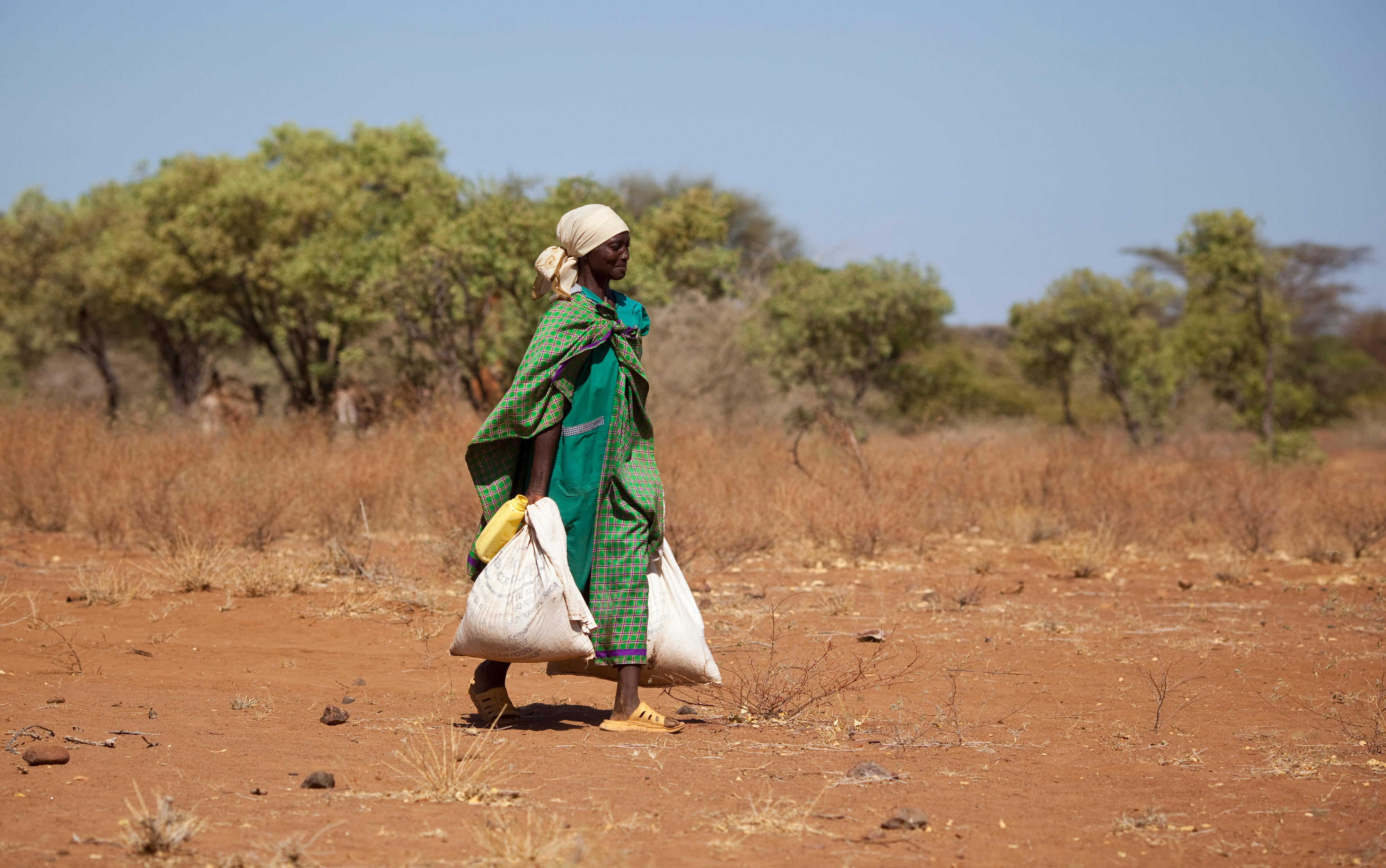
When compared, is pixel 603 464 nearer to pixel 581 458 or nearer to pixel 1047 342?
pixel 581 458

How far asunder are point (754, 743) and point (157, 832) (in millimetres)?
1888

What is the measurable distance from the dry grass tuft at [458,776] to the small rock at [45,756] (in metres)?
0.90

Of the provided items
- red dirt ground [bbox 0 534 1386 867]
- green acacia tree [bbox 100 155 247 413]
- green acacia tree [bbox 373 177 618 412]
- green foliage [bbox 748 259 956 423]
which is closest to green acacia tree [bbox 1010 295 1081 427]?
green foliage [bbox 748 259 956 423]

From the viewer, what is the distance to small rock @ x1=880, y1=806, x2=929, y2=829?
2965mm

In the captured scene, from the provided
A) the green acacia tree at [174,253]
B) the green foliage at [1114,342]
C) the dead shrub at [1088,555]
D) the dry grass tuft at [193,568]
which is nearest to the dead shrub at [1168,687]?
the dead shrub at [1088,555]

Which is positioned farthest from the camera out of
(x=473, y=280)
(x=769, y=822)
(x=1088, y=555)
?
(x=473, y=280)

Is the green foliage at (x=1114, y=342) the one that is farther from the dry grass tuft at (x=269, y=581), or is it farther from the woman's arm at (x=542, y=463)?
the woman's arm at (x=542, y=463)

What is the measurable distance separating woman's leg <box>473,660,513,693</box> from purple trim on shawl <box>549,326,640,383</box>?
101cm

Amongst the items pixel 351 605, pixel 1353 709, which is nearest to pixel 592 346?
pixel 351 605

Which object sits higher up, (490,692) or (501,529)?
(501,529)

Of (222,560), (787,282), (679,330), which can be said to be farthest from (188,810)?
(787,282)

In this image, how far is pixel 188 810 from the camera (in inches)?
115

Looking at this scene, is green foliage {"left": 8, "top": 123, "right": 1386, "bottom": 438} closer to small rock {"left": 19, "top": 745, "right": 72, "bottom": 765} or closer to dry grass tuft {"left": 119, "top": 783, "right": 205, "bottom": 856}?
small rock {"left": 19, "top": 745, "right": 72, "bottom": 765}

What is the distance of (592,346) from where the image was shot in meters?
3.86
